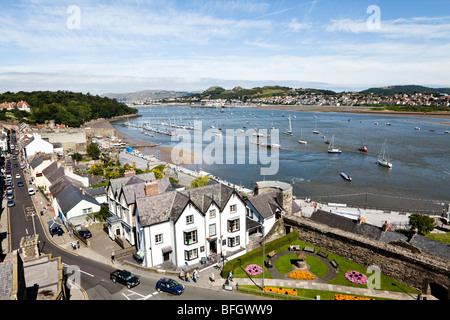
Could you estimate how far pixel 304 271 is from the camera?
94.9 feet

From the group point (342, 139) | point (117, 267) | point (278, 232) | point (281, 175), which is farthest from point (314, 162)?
point (117, 267)

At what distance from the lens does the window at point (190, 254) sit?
30.3 metres

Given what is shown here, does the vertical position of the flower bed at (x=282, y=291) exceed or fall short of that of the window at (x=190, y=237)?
it falls short

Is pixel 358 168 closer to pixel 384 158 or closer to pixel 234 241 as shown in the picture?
pixel 384 158

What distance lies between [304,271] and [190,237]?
39.3ft

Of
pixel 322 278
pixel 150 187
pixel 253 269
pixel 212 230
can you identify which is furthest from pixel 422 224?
pixel 150 187

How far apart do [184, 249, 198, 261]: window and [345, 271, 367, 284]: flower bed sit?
15.2 m

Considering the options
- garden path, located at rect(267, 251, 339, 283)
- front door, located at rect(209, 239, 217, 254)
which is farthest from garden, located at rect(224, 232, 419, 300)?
front door, located at rect(209, 239, 217, 254)

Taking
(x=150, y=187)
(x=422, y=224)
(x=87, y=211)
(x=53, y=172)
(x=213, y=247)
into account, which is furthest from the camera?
(x=53, y=172)

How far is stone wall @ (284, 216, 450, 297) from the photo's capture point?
2573cm

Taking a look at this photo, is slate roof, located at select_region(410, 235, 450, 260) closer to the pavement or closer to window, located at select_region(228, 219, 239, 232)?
the pavement

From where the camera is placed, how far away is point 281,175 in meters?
77.5

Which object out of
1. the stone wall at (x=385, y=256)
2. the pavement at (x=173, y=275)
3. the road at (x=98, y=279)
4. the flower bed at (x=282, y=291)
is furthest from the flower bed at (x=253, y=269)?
the stone wall at (x=385, y=256)

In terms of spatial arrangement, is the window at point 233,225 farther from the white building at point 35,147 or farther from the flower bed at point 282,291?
the white building at point 35,147
